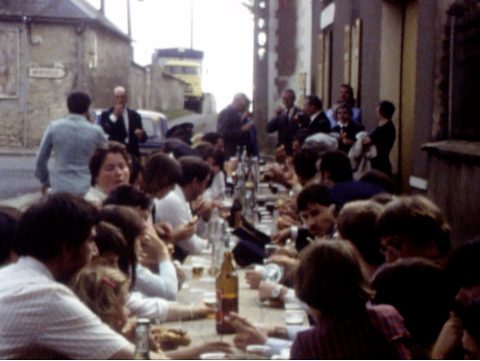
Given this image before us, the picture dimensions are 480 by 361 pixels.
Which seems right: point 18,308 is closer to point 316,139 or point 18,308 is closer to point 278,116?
point 316,139

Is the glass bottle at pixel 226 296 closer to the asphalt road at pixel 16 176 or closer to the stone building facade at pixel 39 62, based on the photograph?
the asphalt road at pixel 16 176

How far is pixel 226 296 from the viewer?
17.8ft

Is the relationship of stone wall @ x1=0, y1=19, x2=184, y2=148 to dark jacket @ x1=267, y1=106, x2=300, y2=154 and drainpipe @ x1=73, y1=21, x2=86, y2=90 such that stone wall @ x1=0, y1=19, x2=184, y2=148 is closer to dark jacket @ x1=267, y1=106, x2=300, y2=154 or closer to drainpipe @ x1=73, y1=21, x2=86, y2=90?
drainpipe @ x1=73, y1=21, x2=86, y2=90

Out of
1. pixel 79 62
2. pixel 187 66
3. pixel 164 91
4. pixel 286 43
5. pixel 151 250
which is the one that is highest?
pixel 286 43

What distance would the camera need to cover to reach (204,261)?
7898mm

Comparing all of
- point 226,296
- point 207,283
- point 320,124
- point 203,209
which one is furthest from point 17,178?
point 226,296

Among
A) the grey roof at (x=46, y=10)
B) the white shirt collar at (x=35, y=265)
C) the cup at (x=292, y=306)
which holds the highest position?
the grey roof at (x=46, y=10)

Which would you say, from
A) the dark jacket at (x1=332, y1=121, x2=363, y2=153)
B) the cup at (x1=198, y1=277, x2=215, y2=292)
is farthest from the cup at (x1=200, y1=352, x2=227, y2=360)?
the dark jacket at (x1=332, y1=121, x2=363, y2=153)

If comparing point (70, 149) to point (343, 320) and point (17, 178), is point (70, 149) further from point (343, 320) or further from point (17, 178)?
point (17, 178)

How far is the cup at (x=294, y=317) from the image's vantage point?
18.1 ft

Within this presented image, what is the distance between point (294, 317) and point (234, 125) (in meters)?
13.0

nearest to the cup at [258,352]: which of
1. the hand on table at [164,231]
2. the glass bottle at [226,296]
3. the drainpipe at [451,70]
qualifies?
the glass bottle at [226,296]

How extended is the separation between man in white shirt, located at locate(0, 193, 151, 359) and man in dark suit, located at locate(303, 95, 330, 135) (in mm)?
11298

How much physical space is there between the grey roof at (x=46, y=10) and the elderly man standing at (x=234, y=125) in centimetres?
2564
